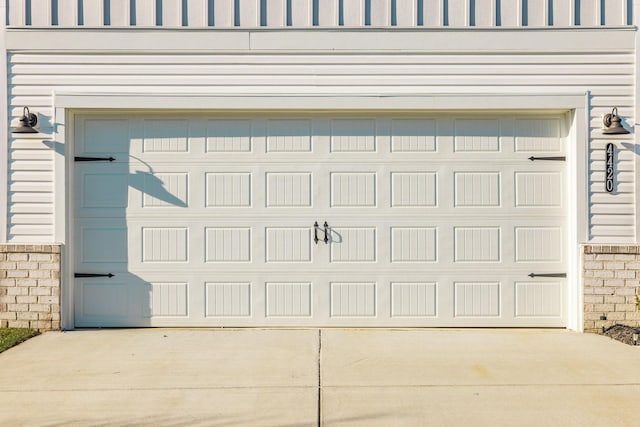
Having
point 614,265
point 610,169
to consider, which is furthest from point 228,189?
point 614,265

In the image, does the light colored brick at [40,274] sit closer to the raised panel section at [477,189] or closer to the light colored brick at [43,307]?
the light colored brick at [43,307]

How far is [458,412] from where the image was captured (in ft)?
14.9

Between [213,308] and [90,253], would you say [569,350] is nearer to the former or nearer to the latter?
[213,308]

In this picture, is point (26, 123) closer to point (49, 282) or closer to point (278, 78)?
point (49, 282)

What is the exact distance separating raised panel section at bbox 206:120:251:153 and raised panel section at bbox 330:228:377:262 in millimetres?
1456

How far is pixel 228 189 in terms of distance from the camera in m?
7.51

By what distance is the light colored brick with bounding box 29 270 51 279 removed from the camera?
24.0ft

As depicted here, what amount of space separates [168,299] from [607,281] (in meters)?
5.03

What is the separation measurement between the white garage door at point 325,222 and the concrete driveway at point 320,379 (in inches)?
15.3

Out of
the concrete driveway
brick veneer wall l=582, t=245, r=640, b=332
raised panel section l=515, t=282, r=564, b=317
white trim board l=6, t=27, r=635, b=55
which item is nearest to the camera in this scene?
the concrete driveway

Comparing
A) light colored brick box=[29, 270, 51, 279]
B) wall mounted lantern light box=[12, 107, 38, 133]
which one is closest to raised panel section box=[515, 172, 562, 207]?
light colored brick box=[29, 270, 51, 279]

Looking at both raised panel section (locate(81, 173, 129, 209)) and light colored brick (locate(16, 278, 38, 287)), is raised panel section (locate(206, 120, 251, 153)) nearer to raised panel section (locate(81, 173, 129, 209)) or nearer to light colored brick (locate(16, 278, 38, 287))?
raised panel section (locate(81, 173, 129, 209))

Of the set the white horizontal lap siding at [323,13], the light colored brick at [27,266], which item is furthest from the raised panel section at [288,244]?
the light colored brick at [27,266]

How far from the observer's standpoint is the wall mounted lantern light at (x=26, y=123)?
7.20 metres
